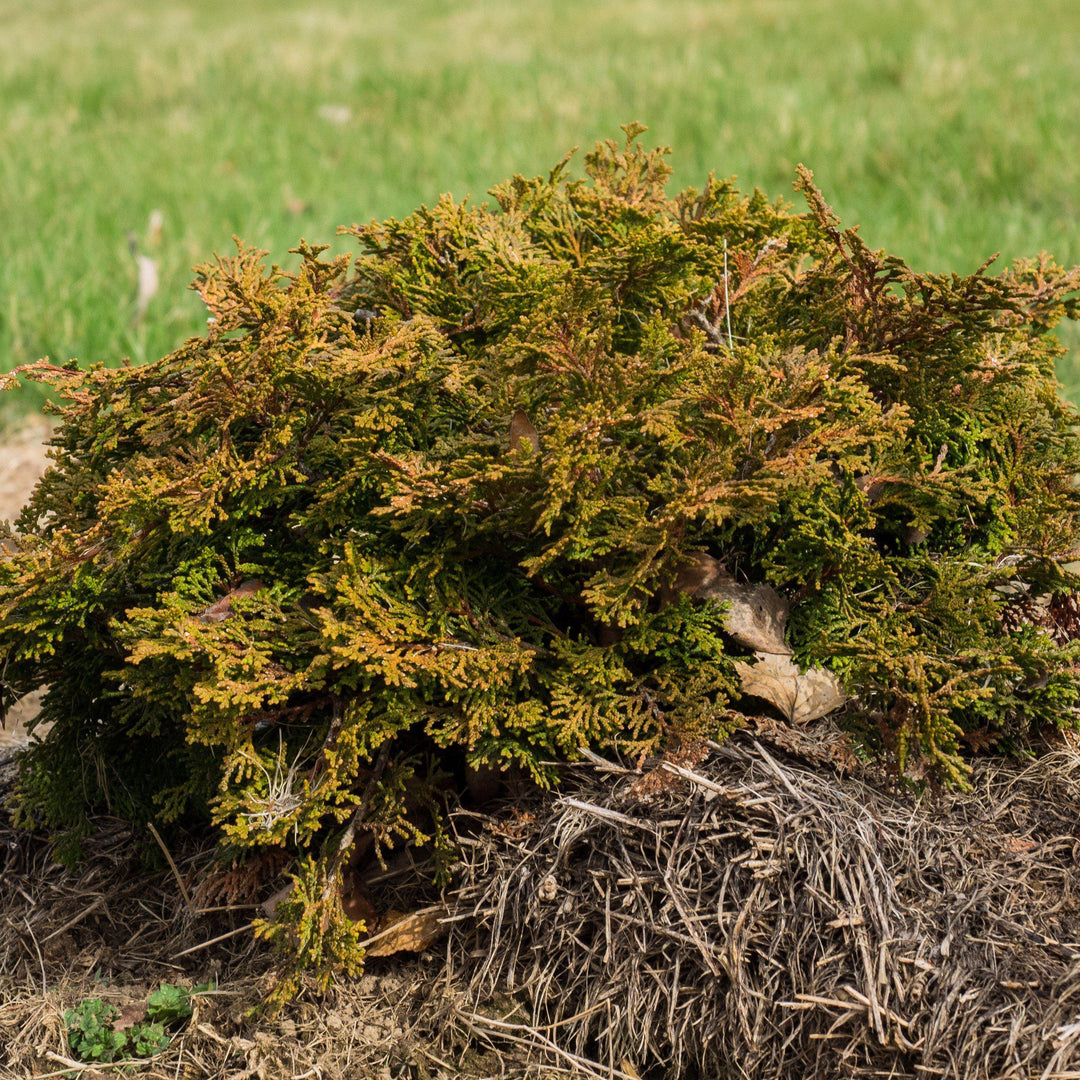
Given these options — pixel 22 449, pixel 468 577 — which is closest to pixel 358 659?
pixel 468 577

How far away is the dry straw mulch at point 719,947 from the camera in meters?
1.97

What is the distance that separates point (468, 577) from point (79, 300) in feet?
13.6

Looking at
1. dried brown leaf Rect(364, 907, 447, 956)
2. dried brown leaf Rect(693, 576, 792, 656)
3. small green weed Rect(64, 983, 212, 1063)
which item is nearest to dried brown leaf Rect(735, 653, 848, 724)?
dried brown leaf Rect(693, 576, 792, 656)

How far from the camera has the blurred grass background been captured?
5988 millimetres

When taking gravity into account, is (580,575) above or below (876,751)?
above

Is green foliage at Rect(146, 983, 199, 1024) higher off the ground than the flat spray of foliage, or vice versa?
the flat spray of foliage

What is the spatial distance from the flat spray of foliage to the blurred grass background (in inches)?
107

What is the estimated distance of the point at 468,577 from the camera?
7.25ft

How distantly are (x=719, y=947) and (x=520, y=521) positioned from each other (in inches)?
34.2

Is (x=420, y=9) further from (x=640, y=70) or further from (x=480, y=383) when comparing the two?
(x=480, y=383)

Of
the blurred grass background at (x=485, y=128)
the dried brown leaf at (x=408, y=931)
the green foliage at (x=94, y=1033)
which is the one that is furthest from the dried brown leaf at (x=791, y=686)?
the blurred grass background at (x=485, y=128)

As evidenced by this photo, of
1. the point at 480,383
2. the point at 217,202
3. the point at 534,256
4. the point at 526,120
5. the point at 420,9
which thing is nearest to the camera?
the point at 480,383

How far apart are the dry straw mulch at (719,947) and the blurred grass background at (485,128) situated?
3090mm

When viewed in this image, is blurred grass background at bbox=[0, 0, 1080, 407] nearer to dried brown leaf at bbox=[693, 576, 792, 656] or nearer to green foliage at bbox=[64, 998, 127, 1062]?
dried brown leaf at bbox=[693, 576, 792, 656]
